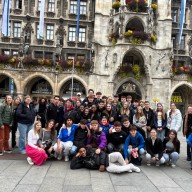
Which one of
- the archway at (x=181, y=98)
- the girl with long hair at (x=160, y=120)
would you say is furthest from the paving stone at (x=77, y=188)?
the archway at (x=181, y=98)

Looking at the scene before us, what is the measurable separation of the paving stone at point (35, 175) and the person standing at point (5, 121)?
2.11m

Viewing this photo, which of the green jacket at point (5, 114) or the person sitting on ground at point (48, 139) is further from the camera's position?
the green jacket at point (5, 114)

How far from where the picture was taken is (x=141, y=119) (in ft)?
29.1

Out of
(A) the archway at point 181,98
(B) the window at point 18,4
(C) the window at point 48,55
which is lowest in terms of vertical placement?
(A) the archway at point 181,98

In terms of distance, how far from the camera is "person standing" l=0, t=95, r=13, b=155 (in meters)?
8.61

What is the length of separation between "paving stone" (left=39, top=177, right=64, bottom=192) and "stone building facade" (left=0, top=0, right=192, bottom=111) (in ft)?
64.2

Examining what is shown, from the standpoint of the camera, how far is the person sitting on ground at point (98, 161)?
22.5 feet

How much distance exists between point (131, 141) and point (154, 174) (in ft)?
4.26

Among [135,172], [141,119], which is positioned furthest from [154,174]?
[141,119]

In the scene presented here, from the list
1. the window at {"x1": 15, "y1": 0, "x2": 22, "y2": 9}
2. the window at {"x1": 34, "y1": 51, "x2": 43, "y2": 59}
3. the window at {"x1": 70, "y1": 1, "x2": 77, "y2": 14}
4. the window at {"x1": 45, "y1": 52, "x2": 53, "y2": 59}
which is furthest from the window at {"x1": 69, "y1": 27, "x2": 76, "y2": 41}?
the window at {"x1": 15, "y1": 0, "x2": 22, "y2": 9}

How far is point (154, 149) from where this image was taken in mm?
7723

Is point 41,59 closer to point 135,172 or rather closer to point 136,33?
point 136,33

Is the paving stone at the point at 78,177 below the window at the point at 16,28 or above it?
below

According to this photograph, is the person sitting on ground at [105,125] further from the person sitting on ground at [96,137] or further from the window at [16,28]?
the window at [16,28]
